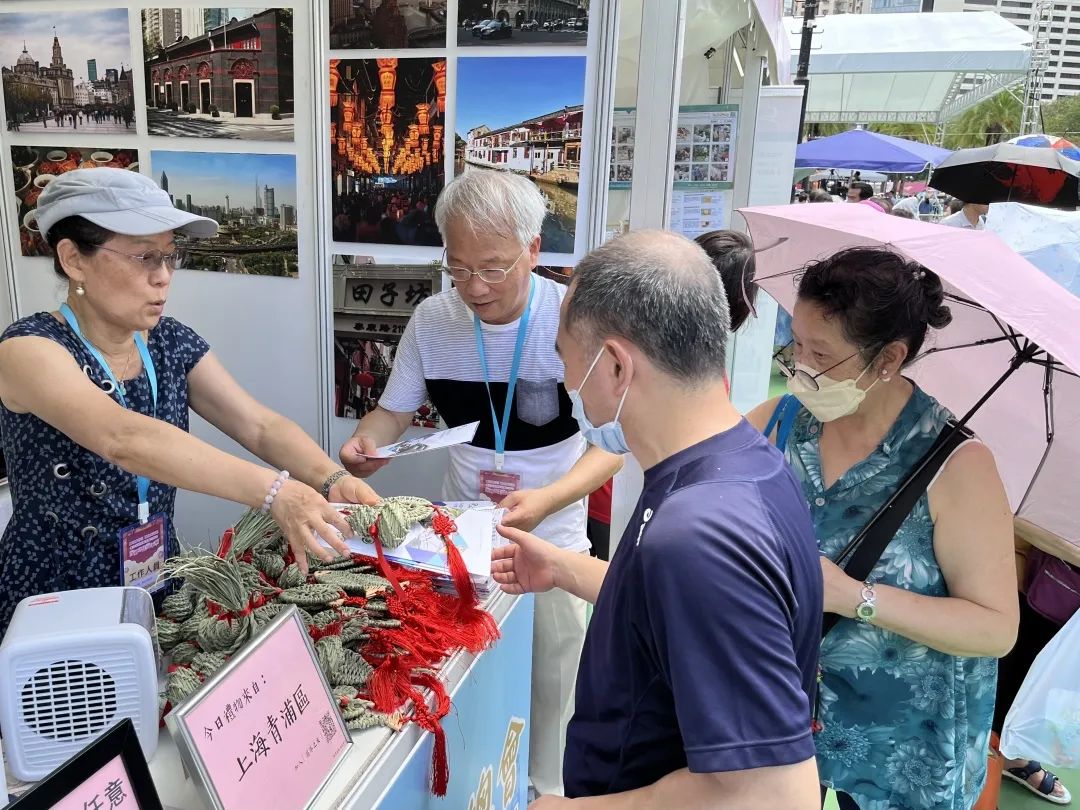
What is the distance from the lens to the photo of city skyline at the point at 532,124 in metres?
2.12

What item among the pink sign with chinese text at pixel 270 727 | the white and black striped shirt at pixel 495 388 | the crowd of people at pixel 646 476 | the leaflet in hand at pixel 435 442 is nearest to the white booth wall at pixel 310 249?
the crowd of people at pixel 646 476

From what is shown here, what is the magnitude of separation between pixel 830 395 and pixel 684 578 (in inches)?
31.3

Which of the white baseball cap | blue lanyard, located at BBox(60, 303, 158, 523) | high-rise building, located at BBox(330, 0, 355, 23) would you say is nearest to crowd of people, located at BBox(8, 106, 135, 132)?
high-rise building, located at BBox(330, 0, 355, 23)

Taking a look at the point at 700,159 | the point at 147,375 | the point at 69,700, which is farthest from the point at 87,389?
the point at 700,159

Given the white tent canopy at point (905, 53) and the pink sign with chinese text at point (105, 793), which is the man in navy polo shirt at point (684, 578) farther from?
the white tent canopy at point (905, 53)

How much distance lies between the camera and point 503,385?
1997 millimetres

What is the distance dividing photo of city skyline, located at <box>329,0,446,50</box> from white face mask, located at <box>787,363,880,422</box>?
146cm

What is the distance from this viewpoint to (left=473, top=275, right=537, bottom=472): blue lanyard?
1.95 meters

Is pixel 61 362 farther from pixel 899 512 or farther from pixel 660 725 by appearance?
pixel 899 512

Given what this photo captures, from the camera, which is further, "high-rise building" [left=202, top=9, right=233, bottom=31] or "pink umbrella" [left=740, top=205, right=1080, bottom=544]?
"high-rise building" [left=202, top=9, right=233, bottom=31]

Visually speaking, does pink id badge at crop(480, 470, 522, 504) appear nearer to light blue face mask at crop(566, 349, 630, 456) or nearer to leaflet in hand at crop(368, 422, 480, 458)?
leaflet in hand at crop(368, 422, 480, 458)

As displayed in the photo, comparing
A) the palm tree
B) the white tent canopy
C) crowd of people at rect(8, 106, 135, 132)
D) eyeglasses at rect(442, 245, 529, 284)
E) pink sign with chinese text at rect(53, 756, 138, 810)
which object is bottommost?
pink sign with chinese text at rect(53, 756, 138, 810)

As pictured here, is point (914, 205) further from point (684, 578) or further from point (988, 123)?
point (988, 123)

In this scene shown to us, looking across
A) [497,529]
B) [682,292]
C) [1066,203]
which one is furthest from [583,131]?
[1066,203]
